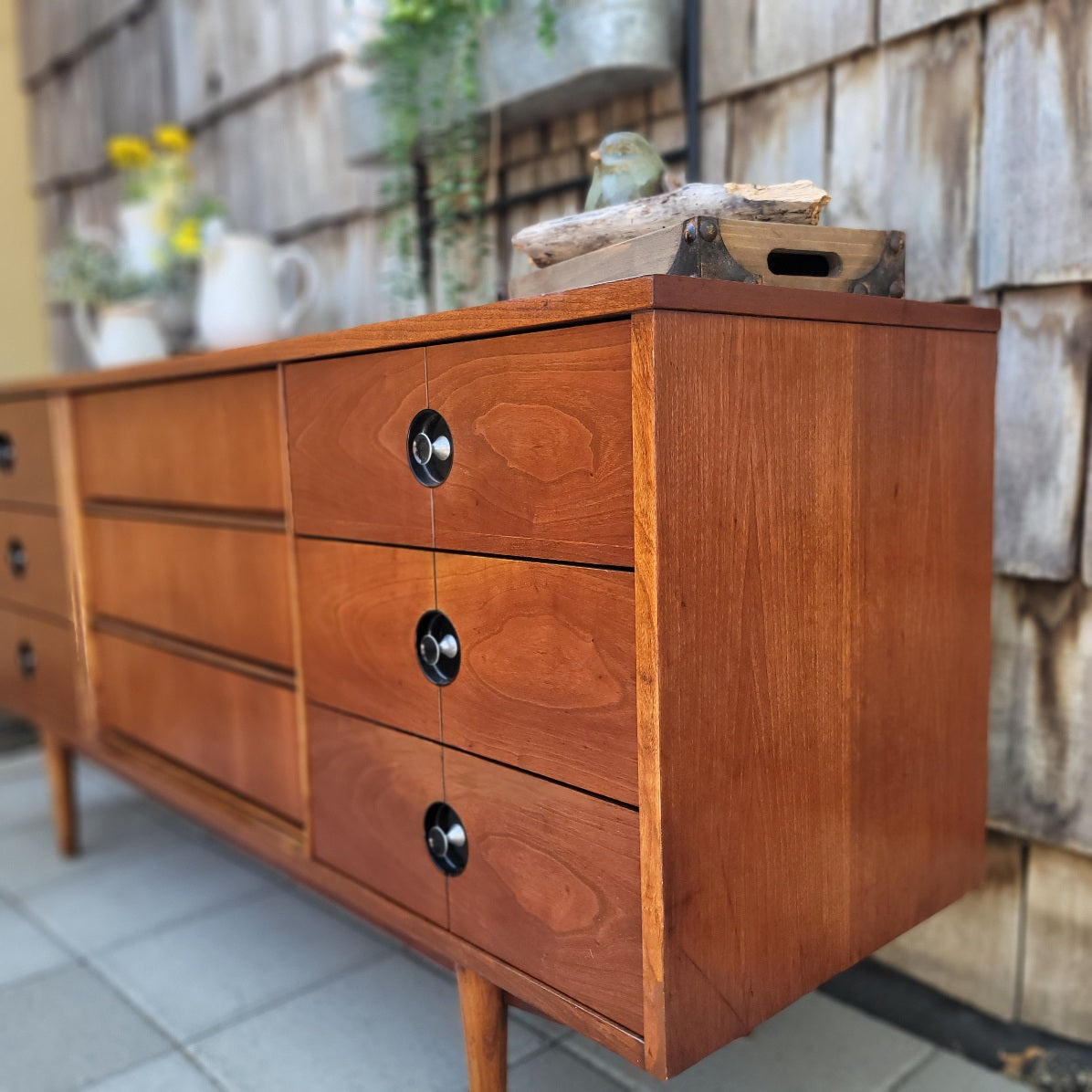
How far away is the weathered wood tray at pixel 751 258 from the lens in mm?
818

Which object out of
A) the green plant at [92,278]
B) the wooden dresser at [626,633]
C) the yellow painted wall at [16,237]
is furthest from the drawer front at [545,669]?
the yellow painted wall at [16,237]

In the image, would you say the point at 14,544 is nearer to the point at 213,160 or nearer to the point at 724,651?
the point at 213,160

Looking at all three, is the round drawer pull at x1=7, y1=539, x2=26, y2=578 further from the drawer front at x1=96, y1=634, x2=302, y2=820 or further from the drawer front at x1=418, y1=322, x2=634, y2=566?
the drawer front at x1=418, y1=322, x2=634, y2=566

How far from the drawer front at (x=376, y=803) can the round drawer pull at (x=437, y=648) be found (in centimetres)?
8

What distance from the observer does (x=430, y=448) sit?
3.09 feet

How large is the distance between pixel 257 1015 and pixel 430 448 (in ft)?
2.82

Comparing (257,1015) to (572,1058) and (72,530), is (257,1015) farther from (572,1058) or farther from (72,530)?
(72,530)

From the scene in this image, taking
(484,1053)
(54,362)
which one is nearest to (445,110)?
(484,1053)

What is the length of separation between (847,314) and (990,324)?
0.25 metres

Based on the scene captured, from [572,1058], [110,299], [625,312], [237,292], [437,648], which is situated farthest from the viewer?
[110,299]

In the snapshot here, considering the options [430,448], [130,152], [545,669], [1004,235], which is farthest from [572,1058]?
[130,152]

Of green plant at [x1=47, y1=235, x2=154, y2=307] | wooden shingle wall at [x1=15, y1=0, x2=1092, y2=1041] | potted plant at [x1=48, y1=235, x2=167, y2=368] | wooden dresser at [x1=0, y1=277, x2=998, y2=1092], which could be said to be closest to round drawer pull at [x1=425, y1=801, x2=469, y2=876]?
wooden dresser at [x1=0, y1=277, x2=998, y2=1092]

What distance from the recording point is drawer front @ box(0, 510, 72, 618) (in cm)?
167

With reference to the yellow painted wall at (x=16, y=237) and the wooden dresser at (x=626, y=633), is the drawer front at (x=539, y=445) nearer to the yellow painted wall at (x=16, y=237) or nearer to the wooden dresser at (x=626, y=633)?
the wooden dresser at (x=626, y=633)
